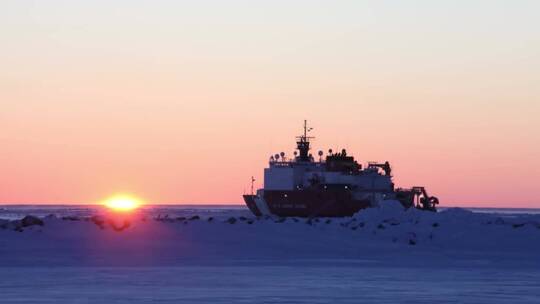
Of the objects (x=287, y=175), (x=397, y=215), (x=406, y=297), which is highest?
(x=287, y=175)

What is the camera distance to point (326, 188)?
289ft

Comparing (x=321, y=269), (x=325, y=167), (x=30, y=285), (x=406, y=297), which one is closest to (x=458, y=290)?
(x=406, y=297)

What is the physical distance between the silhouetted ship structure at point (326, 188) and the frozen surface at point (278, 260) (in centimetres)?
3932

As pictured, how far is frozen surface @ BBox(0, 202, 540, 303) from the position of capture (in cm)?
2016

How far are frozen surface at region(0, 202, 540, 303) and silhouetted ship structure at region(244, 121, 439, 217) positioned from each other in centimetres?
3932

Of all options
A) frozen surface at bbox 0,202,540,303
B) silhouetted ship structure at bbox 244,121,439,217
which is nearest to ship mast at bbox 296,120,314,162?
silhouetted ship structure at bbox 244,121,439,217

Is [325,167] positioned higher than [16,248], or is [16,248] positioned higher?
[325,167]

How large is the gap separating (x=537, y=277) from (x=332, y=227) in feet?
54.4

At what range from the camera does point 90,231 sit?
3466 cm

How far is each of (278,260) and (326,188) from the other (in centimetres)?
5809

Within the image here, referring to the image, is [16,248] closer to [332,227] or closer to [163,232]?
[163,232]

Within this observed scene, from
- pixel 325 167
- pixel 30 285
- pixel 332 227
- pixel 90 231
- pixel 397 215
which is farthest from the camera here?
pixel 325 167

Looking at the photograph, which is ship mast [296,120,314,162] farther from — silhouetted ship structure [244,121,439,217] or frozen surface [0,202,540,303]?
frozen surface [0,202,540,303]

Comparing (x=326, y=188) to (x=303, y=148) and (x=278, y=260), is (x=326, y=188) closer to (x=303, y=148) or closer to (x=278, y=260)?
(x=303, y=148)
